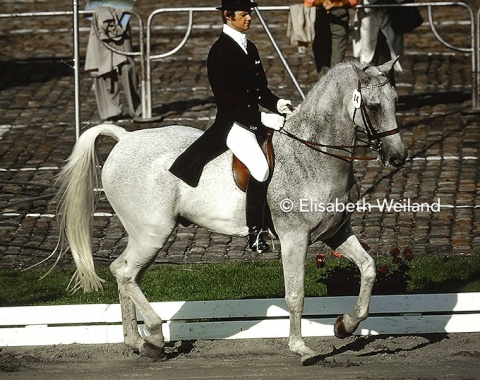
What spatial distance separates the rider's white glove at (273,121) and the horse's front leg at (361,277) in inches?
39.1

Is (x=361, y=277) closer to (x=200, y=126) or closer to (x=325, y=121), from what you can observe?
(x=325, y=121)

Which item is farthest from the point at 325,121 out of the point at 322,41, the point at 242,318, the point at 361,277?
the point at 322,41

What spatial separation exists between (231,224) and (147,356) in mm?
1307

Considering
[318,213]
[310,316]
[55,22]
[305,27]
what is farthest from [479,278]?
[55,22]

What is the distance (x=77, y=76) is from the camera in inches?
557

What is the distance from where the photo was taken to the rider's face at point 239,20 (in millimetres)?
9594

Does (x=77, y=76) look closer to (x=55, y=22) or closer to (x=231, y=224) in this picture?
(x=231, y=224)

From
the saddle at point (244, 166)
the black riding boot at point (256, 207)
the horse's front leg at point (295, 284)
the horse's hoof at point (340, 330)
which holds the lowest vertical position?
the horse's hoof at point (340, 330)

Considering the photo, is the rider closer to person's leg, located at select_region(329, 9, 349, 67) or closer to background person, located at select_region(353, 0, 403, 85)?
person's leg, located at select_region(329, 9, 349, 67)

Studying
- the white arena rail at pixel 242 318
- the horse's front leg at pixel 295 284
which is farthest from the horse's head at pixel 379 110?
the white arena rail at pixel 242 318

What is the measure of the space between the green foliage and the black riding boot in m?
1.75

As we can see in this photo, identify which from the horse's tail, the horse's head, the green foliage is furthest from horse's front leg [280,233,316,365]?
the horse's tail

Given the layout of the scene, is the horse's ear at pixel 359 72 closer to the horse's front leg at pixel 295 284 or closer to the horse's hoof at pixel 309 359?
the horse's front leg at pixel 295 284

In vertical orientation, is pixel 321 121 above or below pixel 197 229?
above
